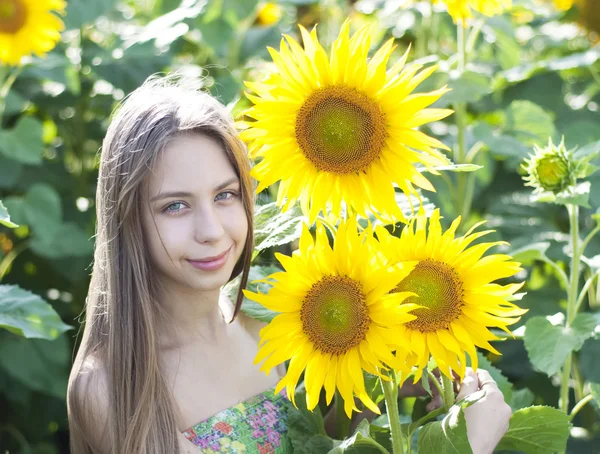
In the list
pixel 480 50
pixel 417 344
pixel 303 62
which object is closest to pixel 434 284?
pixel 417 344

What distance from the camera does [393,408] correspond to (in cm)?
87

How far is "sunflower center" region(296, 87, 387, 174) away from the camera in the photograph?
0.84m

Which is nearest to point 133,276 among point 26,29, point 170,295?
point 170,295

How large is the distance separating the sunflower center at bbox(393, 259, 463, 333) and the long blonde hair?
30cm

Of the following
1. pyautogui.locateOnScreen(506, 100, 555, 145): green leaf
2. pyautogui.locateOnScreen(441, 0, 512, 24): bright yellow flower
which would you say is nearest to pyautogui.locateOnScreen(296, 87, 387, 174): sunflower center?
pyautogui.locateOnScreen(441, 0, 512, 24): bright yellow flower

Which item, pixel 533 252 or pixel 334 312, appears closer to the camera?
pixel 334 312

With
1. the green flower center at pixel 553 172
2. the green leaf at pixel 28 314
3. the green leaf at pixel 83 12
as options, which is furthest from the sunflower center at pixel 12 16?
the green flower center at pixel 553 172

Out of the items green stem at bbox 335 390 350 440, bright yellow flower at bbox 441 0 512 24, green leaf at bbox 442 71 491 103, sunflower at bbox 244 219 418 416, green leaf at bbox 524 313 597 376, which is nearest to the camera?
sunflower at bbox 244 219 418 416

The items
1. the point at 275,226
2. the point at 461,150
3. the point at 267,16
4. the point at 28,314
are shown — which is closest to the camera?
the point at 275,226

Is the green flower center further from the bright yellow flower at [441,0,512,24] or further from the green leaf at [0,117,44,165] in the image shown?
the green leaf at [0,117,44,165]

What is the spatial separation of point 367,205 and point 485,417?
28 cm

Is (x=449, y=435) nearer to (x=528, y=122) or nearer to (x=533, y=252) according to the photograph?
(x=533, y=252)

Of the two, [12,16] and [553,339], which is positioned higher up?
[12,16]

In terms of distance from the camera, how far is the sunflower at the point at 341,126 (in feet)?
2.71
